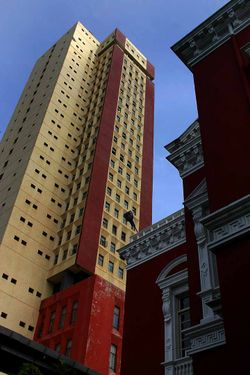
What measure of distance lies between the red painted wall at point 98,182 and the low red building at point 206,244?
23996mm

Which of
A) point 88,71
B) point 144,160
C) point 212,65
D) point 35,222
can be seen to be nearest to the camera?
point 212,65

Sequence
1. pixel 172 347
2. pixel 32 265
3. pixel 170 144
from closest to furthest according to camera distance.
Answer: pixel 172 347 < pixel 170 144 < pixel 32 265

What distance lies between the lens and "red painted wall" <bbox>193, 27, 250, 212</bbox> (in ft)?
39.0

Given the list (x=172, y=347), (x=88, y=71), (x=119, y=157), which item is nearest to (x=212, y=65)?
(x=172, y=347)

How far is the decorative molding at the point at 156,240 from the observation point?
20734 mm

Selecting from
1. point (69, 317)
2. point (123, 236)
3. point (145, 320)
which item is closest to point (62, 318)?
point (69, 317)

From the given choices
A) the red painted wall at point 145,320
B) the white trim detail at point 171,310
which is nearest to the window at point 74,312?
the red painted wall at point 145,320

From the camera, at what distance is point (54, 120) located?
61.5 m

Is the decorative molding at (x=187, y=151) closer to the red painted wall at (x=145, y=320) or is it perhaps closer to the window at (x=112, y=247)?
the red painted wall at (x=145, y=320)

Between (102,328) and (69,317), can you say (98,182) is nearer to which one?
(69,317)

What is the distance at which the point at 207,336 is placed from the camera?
11.7 m

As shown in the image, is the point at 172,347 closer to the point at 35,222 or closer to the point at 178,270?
the point at 178,270

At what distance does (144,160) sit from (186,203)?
48.6 m

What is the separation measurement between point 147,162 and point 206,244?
5087 cm
